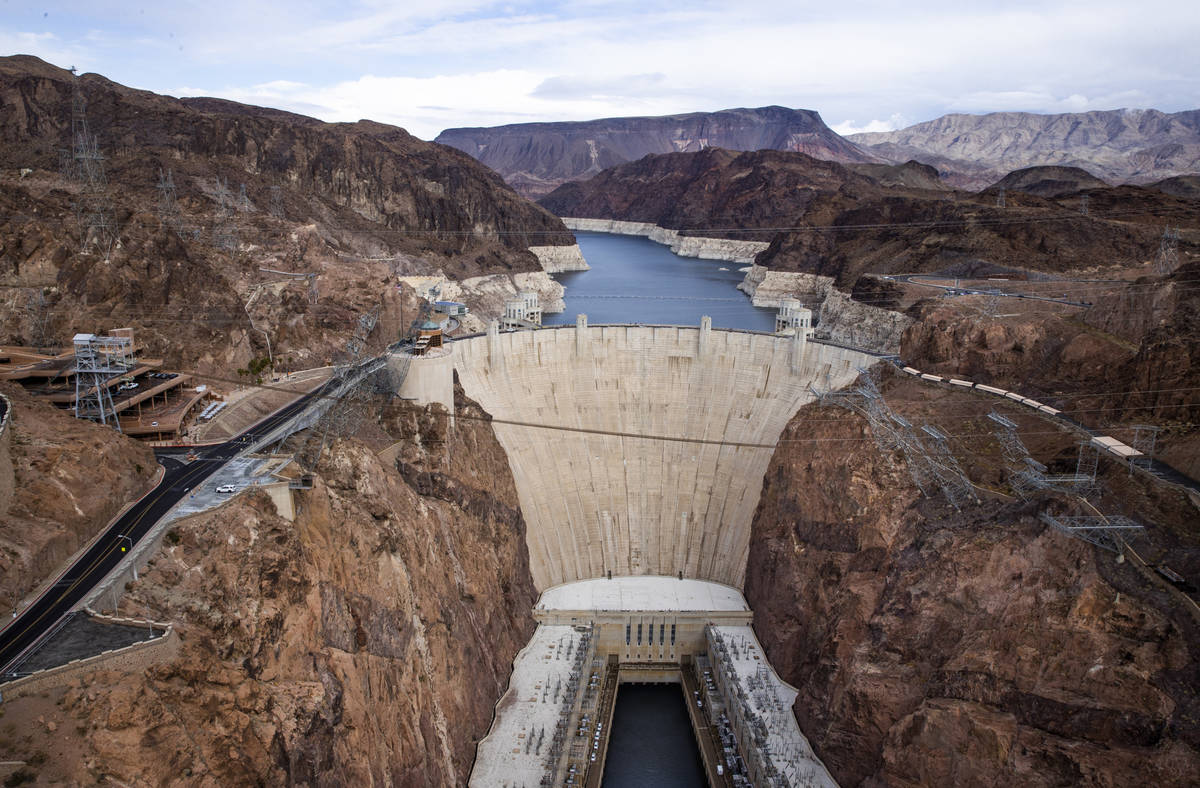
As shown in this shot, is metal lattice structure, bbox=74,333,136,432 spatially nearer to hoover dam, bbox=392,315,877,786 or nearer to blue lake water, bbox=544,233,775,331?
hoover dam, bbox=392,315,877,786

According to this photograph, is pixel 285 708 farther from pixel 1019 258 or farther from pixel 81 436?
pixel 1019 258

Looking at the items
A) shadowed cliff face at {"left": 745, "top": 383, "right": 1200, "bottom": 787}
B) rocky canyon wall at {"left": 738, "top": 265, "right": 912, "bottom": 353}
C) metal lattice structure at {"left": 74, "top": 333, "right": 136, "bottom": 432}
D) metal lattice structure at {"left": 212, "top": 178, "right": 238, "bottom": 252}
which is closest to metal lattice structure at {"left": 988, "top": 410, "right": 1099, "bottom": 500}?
shadowed cliff face at {"left": 745, "top": 383, "right": 1200, "bottom": 787}

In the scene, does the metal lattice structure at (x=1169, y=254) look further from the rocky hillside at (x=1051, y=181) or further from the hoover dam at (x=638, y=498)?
the rocky hillside at (x=1051, y=181)

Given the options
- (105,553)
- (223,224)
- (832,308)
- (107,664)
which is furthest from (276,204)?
(107,664)


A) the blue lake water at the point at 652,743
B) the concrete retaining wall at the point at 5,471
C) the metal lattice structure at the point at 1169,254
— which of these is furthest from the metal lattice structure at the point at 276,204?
the metal lattice structure at the point at 1169,254

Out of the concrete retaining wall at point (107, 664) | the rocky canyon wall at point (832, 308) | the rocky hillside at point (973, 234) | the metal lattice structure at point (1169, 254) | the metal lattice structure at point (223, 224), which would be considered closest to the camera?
the concrete retaining wall at point (107, 664)

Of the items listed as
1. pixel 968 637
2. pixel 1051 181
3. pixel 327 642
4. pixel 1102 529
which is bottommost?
pixel 968 637

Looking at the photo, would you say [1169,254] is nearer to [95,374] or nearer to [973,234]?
[973,234]
